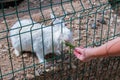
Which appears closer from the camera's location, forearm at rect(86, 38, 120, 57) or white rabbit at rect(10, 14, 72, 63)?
forearm at rect(86, 38, 120, 57)

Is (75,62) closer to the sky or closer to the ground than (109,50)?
closer to the ground

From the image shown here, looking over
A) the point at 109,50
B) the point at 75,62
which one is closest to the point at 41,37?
the point at 75,62

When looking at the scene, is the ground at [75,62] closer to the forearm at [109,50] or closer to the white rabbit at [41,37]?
the white rabbit at [41,37]

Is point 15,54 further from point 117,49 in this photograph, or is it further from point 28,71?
point 117,49

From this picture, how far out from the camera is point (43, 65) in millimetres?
3090

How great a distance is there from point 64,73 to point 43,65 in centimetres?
24

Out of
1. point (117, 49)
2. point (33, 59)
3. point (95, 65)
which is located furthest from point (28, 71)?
point (117, 49)

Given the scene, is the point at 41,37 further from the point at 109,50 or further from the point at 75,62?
the point at 109,50

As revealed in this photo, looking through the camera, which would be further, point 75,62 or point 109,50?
point 75,62

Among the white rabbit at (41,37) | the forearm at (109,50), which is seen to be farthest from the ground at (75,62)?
the forearm at (109,50)

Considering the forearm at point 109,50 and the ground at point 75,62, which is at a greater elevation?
the forearm at point 109,50

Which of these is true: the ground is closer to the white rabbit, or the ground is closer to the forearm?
the white rabbit

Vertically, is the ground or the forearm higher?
the forearm

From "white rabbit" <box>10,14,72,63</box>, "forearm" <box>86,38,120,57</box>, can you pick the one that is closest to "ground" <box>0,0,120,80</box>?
"white rabbit" <box>10,14,72,63</box>
